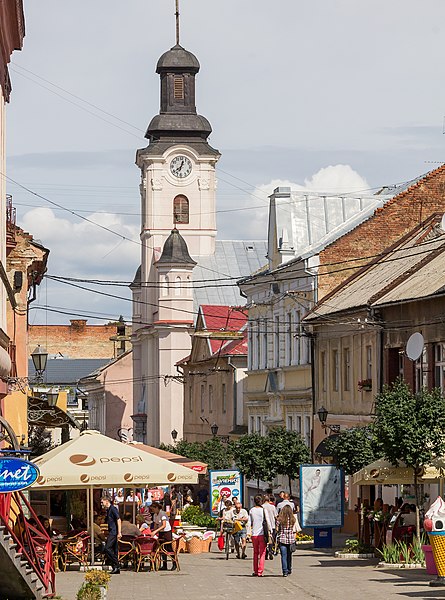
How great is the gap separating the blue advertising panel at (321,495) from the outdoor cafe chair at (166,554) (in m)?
5.67

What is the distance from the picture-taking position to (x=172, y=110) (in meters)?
106

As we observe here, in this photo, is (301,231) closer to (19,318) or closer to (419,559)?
(19,318)

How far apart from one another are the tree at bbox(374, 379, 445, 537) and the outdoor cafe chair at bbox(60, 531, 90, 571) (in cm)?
598

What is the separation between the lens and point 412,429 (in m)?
25.5

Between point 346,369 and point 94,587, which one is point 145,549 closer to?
point 94,587

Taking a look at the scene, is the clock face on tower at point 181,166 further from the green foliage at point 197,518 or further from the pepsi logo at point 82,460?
the pepsi logo at point 82,460

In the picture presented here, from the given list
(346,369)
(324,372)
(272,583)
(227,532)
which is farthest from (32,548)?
(324,372)

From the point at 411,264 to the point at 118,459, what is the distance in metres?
16.8

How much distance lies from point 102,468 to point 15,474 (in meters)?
9.00

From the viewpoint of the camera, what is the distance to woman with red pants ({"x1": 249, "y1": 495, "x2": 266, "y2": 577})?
24.9 metres

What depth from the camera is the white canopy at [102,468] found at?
25.5 metres

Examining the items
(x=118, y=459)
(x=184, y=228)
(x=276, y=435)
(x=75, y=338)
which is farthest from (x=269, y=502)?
(x=75, y=338)

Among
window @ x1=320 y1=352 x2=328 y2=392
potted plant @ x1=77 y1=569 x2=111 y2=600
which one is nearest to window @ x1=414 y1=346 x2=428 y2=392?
window @ x1=320 y1=352 x2=328 y2=392

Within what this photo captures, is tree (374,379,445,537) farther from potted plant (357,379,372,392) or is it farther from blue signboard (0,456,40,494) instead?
potted plant (357,379,372,392)
